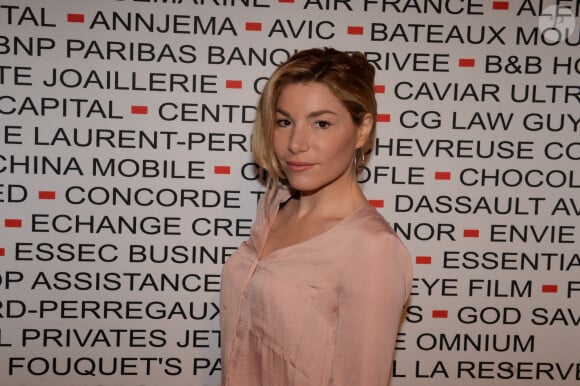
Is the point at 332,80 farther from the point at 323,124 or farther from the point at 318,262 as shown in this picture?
the point at 318,262

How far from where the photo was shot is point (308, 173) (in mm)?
1580

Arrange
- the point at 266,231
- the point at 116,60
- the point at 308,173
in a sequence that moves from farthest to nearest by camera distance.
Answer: the point at 116,60 → the point at 266,231 → the point at 308,173

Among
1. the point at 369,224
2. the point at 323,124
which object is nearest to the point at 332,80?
the point at 323,124

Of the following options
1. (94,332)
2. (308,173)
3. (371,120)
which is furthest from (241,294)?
(94,332)

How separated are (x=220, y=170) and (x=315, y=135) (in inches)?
29.1

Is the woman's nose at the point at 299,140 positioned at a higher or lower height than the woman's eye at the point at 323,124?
lower

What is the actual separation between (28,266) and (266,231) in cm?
95

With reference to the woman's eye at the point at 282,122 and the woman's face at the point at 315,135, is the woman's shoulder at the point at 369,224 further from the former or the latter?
the woman's eye at the point at 282,122

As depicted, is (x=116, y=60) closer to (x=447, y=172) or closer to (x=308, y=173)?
(x=308, y=173)

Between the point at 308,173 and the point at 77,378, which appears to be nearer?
the point at 308,173

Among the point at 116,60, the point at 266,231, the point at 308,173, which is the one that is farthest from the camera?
the point at 116,60

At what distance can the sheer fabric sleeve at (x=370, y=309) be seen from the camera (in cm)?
142

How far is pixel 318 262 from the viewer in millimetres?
1511

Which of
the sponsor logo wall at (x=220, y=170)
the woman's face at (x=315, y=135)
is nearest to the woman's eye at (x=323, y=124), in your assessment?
the woman's face at (x=315, y=135)
